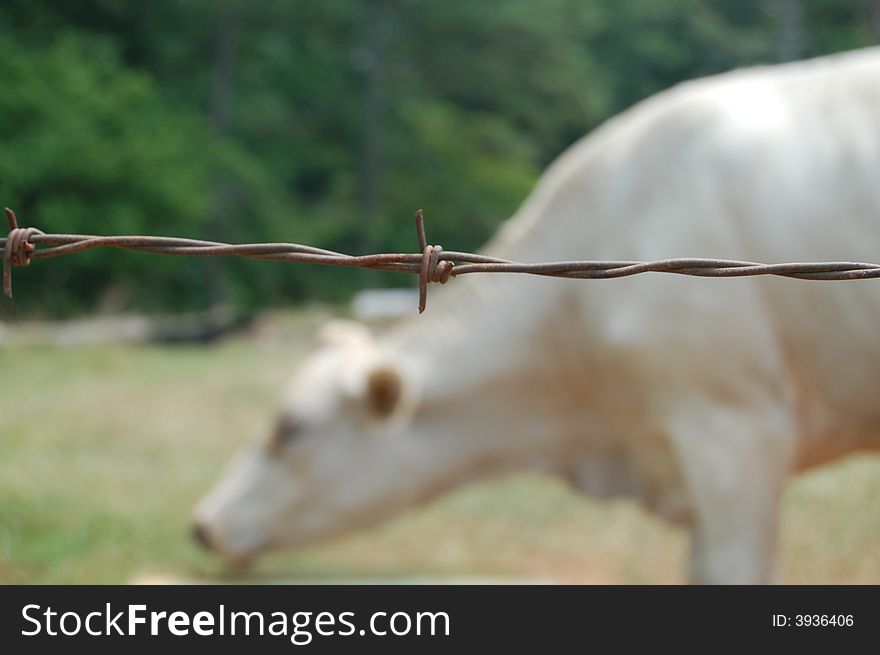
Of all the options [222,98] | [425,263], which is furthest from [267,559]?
[222,98]

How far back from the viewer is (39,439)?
505 centimetres

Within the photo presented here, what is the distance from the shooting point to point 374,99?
15.9 m

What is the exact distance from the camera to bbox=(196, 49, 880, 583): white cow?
8.02 ft

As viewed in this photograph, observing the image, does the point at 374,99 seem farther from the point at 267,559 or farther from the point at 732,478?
the point at 732,478

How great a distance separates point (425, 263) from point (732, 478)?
59.9 inches

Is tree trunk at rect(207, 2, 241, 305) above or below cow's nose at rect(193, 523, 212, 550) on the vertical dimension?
above

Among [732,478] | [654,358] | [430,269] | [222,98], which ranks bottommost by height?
[430,269]

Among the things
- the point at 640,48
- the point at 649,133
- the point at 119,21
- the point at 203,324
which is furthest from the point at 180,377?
the point at 640,48

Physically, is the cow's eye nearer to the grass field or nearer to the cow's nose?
the cow's nose

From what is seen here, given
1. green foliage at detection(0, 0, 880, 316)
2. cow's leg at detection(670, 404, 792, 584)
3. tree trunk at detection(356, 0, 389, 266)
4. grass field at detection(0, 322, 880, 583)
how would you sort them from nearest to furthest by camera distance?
cow's leg at detection(670, 404, 792, 584)
grass field at detection(0, 322, 880, 583)
green foliage at detection(0, 0, 880, 316)
tree trunk at detection(356, 0, 389, 266)

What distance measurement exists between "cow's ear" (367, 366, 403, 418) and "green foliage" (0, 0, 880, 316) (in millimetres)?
A: 6003

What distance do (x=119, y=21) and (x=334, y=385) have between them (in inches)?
300

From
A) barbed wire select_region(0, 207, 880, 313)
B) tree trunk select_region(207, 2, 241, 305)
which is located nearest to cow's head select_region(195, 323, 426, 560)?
barbed wire select_region(0, 207, 880, 313)

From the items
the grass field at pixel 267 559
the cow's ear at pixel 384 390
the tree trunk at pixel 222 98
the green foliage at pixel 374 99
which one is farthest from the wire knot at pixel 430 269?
the tree trunk at pixel 222 98
